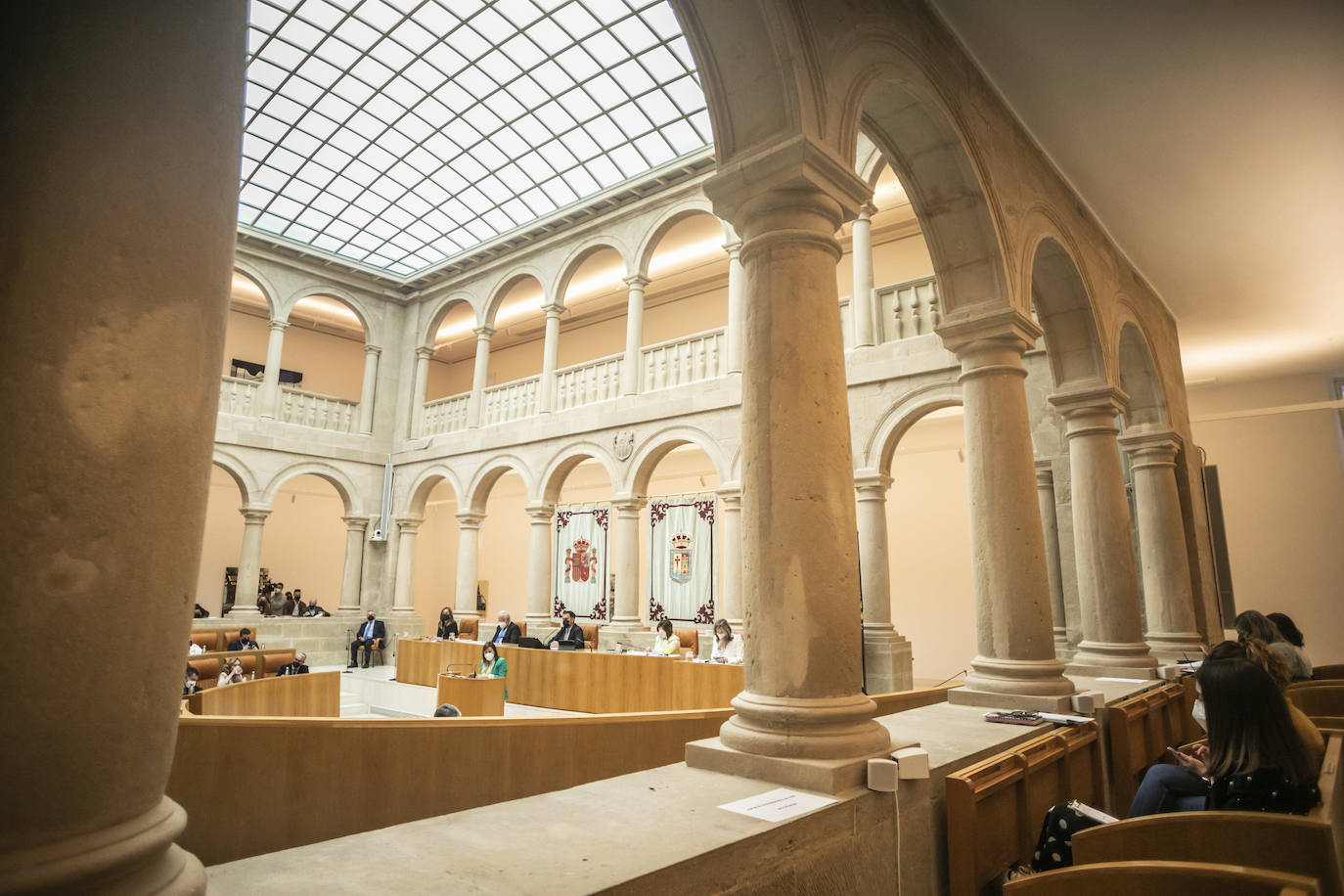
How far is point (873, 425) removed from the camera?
31.3ft

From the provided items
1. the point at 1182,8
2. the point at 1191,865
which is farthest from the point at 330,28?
the point at 1191,865

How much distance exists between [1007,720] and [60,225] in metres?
4.18

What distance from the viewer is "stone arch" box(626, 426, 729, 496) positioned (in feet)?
36.7

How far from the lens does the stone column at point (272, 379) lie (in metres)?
14.3

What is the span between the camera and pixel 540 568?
1302 centimetres

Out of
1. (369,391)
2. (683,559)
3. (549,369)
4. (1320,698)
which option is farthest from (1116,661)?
(369,391)

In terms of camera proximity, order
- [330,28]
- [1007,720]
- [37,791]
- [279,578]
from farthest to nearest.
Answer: [279,578] → [330,28] → [1007,720] → [37,791]

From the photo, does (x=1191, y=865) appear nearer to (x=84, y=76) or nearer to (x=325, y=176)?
(x=84, y=76)

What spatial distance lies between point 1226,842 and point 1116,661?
4.32 m

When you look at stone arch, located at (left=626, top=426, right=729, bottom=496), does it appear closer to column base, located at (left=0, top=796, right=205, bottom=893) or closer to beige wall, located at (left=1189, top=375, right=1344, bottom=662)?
beige wall, located at (left=1189, top=375, right=1344, bottom=662)

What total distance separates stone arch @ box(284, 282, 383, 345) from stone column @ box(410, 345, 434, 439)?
3.32 ft

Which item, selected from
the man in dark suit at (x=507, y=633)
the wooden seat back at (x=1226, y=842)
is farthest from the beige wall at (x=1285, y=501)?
the wooden seat back at (x=1226, y=842)

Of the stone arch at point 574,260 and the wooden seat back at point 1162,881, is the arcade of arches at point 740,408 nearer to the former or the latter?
the stone arch at point 574,260

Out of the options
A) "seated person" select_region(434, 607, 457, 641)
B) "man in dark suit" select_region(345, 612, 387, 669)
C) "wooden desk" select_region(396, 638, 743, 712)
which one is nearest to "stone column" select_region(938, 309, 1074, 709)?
"wooden desk" select_region(396, 638, 743, 712)
